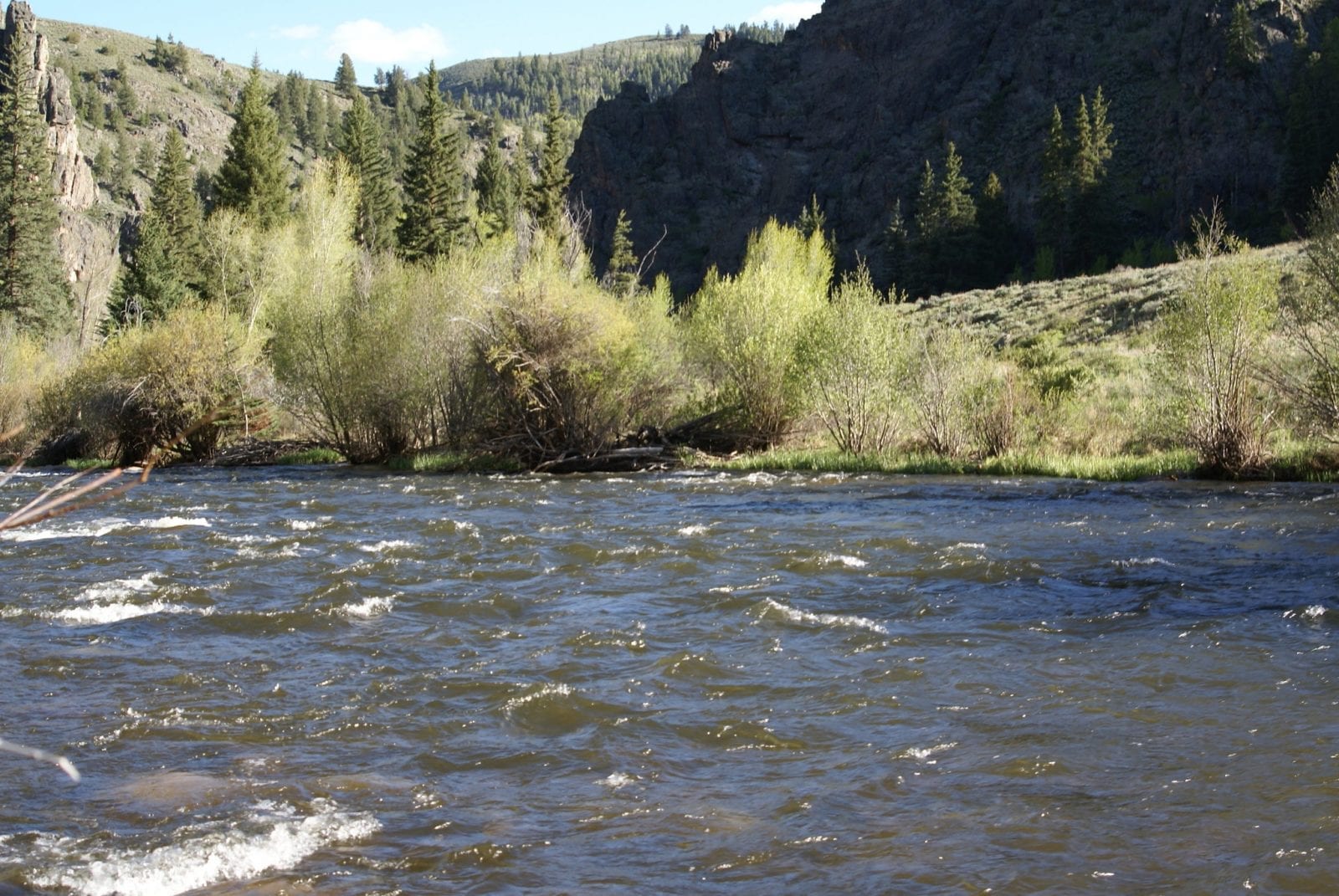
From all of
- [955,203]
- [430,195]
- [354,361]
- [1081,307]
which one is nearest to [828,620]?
[354,361]

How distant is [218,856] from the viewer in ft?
18.3

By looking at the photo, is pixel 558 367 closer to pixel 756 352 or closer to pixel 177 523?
pixel 756 352

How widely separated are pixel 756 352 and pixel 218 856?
21903 mm

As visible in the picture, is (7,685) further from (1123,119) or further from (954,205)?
(1123,119)

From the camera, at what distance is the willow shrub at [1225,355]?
19500mm

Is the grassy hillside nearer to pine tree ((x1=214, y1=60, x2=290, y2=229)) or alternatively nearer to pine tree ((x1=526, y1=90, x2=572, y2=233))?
pine tree ((x1=526, y1=90, x2=572, y2=233))

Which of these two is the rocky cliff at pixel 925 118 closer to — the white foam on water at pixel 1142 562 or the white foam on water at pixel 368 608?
the white foam on water at pixel 1142 562

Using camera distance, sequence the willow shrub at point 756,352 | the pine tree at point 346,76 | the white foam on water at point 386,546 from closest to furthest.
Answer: the white foam on water at point 386,546
the willow shrub at point 756,352
the pine tree at point 346,76

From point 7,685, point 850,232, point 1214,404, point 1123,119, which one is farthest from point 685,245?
point 7,685

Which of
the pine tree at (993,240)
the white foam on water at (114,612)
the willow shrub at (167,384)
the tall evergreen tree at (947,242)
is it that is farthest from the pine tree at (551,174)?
the white foam on water at (114,612)

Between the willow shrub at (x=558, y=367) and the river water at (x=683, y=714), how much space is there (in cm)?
1114

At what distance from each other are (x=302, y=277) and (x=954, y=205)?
49452mm

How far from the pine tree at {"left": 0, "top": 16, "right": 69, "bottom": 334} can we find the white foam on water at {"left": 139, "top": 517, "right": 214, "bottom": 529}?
42931 mm

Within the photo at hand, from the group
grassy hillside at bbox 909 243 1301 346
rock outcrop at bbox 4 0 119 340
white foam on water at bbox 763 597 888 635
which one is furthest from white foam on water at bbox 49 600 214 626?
rock outcrop at bbox 4 0 119 340
